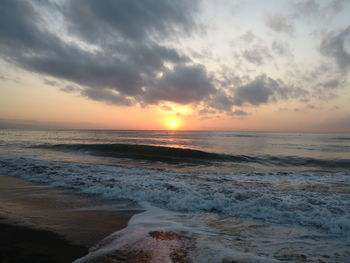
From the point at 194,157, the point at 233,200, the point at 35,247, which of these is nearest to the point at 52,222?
the point at 35,247

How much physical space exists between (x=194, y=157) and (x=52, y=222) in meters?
14.5

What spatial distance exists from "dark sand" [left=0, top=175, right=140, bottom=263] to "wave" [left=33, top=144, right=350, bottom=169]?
10.6 m

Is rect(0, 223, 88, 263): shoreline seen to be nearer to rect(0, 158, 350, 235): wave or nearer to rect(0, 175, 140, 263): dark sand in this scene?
rect(0, 175, 140, 263): dark sand

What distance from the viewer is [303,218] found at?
15.4 ft

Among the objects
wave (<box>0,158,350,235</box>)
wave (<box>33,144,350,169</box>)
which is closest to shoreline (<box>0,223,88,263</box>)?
wave (<box>0,158,350,235</box>)

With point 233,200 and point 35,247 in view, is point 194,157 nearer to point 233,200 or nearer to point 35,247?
point 233,200

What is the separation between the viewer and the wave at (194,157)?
1588 centimetres

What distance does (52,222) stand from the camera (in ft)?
13.5

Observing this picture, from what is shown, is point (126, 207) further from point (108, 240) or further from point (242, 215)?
point (242, 215)

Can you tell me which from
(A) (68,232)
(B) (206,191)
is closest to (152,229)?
(A) (68,232)

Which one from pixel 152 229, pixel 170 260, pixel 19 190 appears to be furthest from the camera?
pixel 19 190

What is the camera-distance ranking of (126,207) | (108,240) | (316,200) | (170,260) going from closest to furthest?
(170,260) → (108,240) → (126,207) → (316,200)

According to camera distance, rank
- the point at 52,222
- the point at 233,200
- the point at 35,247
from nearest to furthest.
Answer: the point at 35,247 < the point at 52,222 < the point at 233,200

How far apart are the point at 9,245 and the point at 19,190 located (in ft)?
→ 13.8
